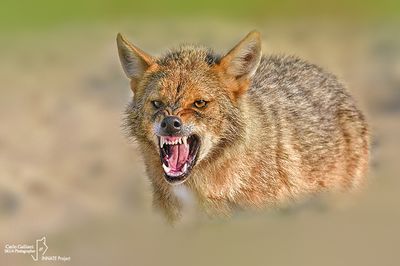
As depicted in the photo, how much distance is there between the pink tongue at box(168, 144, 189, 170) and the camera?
9859 millimetres

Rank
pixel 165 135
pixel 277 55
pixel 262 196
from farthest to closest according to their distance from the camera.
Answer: pixel 277 55 → pixel 262 196 → pixel 165 135

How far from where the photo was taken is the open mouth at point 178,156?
984cm

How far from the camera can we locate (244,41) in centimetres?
1003

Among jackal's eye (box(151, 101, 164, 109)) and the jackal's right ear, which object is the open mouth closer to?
jackal's eye (box(151, 101, 164, 109))

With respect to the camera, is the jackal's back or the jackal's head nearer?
the jackal's head

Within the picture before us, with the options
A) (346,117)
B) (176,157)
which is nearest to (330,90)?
(346,117)

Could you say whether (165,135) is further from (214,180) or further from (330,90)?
(330,90)

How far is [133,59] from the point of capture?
10375 mm

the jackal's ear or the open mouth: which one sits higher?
the jackal's ear

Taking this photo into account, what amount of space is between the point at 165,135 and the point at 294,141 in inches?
79.2

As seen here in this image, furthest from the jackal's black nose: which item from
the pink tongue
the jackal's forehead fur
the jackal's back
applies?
the jackal's back

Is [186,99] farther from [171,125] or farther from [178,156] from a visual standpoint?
[178,156]

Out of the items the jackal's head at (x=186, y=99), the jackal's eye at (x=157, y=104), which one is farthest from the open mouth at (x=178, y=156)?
the jackal's eye at (x=157, y=104)

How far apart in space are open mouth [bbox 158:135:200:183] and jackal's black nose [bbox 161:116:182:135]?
206mm
